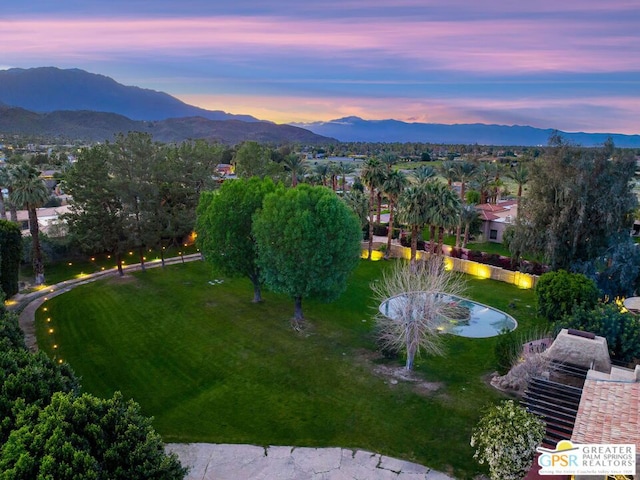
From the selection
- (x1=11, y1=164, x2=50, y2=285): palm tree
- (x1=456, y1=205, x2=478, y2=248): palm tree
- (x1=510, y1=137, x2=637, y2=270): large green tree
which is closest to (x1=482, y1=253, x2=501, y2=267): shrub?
(x1=456, y1=205, x2=478, y2=248): palm tree

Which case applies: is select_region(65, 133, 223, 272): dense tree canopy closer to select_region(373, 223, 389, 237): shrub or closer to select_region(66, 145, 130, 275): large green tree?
select_region(66, 145, 130, 275): large green tree

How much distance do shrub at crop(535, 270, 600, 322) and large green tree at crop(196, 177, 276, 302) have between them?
18867mm

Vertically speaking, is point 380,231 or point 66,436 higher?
point 66,436

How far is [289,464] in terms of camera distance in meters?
16.1

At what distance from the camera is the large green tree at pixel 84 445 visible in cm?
935

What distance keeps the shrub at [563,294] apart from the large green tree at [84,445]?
23978mm

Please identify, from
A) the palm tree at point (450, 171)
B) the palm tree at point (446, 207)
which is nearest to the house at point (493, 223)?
the palm tree at point (450, 171)

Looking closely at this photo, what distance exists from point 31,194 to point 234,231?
18.5 metres

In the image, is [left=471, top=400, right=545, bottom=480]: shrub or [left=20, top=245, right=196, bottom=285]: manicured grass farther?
[left=20, top=245, right=196, bottom=285]: manicured grass

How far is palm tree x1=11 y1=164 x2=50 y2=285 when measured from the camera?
34.8m

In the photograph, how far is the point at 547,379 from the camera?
60.5 feet

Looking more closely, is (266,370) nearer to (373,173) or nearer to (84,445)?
(84,445)

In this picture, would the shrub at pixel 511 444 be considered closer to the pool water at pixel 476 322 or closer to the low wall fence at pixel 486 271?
the pool water at pixel 476 322

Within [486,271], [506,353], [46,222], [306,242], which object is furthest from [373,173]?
[46,222]
